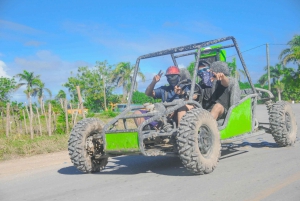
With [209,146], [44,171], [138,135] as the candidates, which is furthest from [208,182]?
[44,171]

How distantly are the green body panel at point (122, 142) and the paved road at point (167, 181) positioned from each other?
19.4 inches

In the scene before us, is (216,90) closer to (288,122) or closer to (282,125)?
(282,125)

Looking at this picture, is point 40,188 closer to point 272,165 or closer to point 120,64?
point 272,165

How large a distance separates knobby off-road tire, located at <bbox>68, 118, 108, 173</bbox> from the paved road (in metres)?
0.20

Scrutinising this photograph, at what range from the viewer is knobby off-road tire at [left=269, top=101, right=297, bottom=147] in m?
8.10

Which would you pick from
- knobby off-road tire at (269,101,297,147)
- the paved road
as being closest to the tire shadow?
the paved road

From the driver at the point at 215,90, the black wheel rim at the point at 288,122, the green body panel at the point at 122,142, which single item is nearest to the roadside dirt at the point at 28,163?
the green body panel at the point at 122,142

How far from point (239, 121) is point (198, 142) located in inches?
68.3

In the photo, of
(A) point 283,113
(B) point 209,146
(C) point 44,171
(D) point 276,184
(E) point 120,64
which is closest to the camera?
(D) point 276,184

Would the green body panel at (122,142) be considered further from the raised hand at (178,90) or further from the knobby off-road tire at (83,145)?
the raised hand at (178,90)

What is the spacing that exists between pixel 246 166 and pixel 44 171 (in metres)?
3.96

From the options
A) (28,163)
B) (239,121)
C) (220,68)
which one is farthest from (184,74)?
(28,163)

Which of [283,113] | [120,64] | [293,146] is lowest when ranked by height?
[293,146]

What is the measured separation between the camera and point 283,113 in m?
8.22
